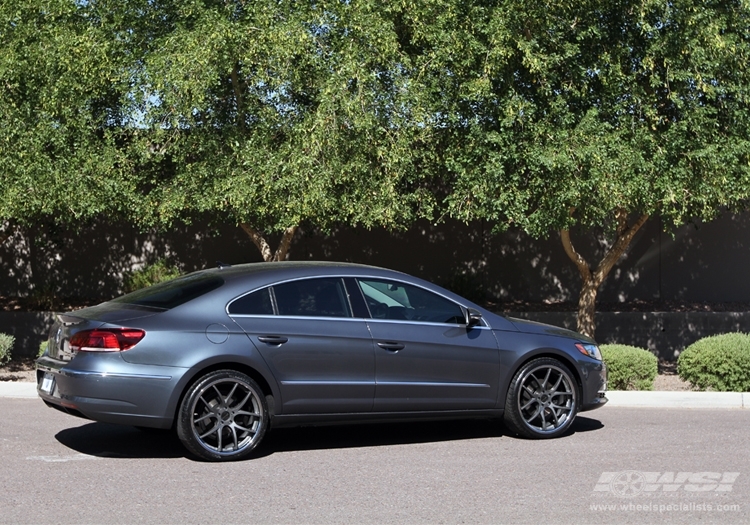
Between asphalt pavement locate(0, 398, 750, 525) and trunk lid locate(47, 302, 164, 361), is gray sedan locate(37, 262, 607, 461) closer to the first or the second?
trunk lid locate(47, 302, 164, 361)

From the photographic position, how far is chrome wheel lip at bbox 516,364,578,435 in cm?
873

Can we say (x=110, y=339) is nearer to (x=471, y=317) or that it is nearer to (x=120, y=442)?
(x=120, y=442)

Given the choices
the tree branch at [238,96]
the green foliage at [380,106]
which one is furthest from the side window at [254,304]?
the tree branch at [238,96]

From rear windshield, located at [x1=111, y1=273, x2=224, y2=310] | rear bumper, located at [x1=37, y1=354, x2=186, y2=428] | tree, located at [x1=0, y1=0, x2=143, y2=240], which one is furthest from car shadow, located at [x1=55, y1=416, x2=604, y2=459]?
tree, located at [x1=0, y1=0, x2=143, y2=240]

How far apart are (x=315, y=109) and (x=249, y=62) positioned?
46.4 inches

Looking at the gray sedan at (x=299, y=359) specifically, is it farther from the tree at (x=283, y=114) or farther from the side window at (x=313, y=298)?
the tree at (x=283, y=114)

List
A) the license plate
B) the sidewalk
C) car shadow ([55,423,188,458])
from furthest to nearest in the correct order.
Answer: the sidewalk, car shadow ([55,423,188,458]), the license plate

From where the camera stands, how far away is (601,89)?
44.0 ft

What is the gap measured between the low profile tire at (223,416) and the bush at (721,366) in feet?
20.5

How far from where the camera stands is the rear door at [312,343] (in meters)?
7.86

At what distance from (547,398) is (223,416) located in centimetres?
295

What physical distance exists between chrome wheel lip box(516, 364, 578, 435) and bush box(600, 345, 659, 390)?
10.4 feet

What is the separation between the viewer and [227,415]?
7699mm

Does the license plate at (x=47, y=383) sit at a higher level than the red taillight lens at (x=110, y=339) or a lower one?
lower
